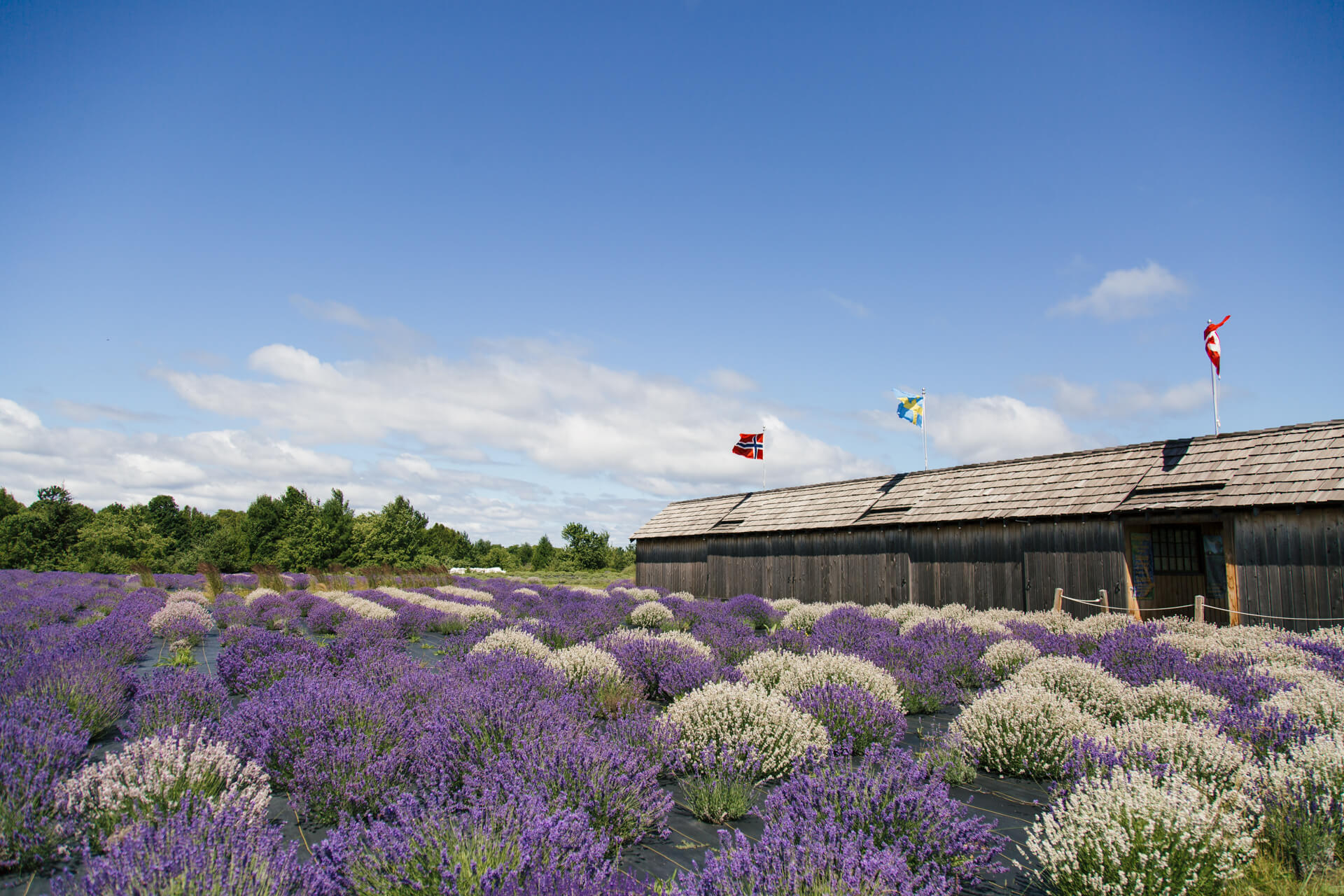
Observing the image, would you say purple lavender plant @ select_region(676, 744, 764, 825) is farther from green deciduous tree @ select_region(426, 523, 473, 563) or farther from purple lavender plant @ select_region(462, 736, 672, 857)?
green deciduous tree @ select_region(426, 523, 473, 563)

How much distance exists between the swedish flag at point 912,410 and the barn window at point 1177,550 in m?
6.86

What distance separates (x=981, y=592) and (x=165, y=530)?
69.5 m

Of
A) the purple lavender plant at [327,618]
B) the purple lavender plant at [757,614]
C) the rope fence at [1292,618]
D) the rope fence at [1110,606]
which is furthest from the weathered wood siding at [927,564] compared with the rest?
the purple lavender plant at [327,618]

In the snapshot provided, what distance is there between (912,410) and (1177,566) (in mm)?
7772

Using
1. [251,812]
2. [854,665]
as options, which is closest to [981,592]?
[854,665]

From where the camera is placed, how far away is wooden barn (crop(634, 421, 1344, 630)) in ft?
38.4

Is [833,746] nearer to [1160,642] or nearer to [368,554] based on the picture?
[1160,642]

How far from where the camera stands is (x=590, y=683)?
7203mm

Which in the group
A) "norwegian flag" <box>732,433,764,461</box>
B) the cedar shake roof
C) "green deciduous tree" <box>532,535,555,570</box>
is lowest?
"green deciduous tree" <box>532,535,555,570</box>

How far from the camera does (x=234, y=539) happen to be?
57188 millimetres

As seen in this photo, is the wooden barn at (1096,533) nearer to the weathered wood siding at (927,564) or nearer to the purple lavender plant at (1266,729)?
the weathered wood siding at (927,564)

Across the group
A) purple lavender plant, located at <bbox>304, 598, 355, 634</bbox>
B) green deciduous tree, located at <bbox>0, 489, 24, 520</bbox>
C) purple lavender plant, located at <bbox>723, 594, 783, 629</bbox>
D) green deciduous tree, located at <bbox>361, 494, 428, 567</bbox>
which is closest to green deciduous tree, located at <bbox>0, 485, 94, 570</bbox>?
green deciduous tree, located at <bbox>0, 489, 24, 520</bbox>

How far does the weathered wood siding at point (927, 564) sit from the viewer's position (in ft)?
47.2

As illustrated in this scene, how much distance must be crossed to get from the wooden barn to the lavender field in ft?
9.59
